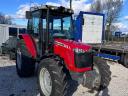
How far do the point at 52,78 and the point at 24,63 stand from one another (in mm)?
3052

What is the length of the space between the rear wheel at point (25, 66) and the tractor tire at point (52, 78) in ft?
6.88

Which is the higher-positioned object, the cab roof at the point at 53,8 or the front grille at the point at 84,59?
the cab roof at the point at 53,8

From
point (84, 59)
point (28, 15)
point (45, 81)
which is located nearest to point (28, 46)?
point (28, 15)

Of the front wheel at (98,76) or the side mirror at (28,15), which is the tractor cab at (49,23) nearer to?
the side mirror at (28,15)

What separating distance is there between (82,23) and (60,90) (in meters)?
9.19

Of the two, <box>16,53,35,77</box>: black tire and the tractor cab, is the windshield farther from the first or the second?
<box>16,53,35,77</box>: black tire

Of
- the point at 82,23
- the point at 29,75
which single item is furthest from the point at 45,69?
the point at 82,23

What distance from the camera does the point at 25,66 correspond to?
9117mm

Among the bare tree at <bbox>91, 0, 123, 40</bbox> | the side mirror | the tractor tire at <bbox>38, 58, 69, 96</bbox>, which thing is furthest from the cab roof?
the bare tree at <bbox>91, 0, 123, 40</bbox>

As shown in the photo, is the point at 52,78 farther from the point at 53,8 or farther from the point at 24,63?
the point at 24,63

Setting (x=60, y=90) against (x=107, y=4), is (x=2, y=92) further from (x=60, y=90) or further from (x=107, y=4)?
(x=107, y=4)

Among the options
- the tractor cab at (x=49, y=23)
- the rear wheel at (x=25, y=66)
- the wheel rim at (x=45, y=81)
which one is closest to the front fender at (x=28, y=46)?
the rear wheel at (x=25, y=66)

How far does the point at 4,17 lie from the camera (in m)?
64.6

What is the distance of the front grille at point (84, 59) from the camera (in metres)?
6.61
